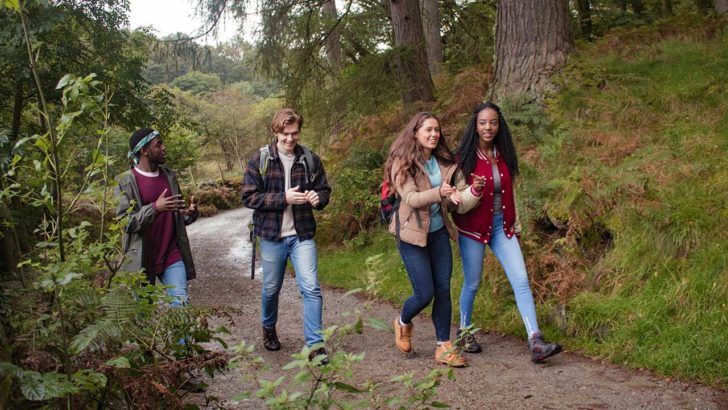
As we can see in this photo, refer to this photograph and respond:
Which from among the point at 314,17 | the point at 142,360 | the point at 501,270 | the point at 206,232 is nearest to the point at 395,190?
the point at 501,270

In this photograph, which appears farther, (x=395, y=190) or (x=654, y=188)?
(x=654, y=188)

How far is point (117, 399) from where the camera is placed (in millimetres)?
2680

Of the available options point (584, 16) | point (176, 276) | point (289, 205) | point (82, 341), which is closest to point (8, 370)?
point (82, 341)

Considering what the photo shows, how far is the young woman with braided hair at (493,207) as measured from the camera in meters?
5.08

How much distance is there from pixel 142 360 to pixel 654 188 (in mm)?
5039

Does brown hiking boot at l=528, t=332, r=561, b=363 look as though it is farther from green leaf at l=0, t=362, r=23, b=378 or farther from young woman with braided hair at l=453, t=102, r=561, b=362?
green leaf at l=0, t=362, r=23, b=378

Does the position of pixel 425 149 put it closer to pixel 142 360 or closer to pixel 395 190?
pixel 395 190

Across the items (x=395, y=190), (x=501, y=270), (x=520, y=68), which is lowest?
(x=501, y=270)

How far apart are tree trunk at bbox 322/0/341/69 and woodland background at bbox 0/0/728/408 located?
0.40ft

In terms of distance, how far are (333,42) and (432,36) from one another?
15.3 feet

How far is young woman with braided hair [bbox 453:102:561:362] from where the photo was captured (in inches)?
200

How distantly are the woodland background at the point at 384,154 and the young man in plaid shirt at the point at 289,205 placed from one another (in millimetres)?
1448

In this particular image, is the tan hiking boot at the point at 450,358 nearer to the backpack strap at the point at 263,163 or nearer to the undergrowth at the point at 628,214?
the undergrowth at the point at 628,214

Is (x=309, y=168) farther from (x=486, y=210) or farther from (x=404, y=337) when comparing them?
(x=404, y=337)
